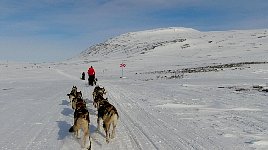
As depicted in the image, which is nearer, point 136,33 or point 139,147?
point 139,147

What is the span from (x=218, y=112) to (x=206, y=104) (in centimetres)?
223

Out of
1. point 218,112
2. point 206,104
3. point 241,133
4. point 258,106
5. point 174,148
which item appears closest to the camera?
point 174,148

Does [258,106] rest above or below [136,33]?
below

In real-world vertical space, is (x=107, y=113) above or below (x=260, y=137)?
above

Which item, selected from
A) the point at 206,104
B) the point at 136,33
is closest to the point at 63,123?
the point at 206,104

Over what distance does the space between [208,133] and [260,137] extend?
135 centimetres

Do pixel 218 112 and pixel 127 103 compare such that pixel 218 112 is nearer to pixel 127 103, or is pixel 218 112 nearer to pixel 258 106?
pixel 258 106

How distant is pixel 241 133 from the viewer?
31.5 feet

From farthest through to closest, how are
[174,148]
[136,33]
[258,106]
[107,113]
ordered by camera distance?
[136,33] < [258,106] < [107,113] < [174,148]

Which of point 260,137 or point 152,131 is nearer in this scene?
point 260,137

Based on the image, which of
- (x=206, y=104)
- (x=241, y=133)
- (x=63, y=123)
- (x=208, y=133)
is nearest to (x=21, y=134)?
(x=63, y=123)

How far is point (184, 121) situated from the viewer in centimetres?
1161

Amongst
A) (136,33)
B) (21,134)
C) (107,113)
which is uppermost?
(136,33)

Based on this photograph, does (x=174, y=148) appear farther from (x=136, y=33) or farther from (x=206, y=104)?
(x=136, y=33)
